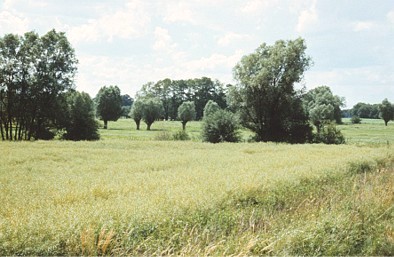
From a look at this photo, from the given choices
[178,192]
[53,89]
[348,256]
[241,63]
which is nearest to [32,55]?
[53,89]

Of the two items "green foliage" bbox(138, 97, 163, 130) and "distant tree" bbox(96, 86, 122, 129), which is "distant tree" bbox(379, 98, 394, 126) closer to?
"green foliage" bbox(138, 97, 163, 130)

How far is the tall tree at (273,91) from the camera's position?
48344 mm

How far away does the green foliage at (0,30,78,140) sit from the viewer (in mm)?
43062

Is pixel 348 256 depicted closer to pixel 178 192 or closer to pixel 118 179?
pixel 178 192

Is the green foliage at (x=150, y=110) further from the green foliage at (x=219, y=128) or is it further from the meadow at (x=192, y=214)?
the meadow at (x=192, y=214)

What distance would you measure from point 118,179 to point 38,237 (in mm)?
6916

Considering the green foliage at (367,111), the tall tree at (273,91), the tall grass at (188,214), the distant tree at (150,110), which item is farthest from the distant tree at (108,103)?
the green foliage at (367,111)

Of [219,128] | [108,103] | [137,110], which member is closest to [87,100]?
[219,128]

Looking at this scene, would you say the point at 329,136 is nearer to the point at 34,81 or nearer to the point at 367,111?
the point at 34,81

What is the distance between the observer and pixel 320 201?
12.7 m

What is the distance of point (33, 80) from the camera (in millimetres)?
43594

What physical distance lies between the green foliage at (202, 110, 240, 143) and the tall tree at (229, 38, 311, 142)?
269cm

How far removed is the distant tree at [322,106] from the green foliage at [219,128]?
1995 centimetres

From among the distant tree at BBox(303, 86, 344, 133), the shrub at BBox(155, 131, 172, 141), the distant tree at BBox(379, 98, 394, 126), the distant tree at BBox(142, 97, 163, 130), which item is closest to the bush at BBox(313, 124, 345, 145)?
the distant tree at BBox(303, 86, 344, 133)
